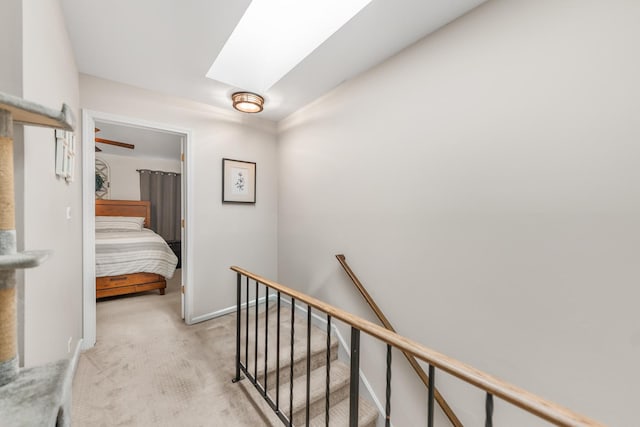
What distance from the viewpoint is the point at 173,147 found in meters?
4.84

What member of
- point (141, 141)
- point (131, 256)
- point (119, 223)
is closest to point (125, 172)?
point (119, 223)

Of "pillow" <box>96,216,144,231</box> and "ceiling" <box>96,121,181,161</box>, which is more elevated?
"ceiling" <box>96,121,181,161</box>

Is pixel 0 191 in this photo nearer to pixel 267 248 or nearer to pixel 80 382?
pixel 80 382

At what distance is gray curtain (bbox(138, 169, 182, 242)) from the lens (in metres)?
5.55

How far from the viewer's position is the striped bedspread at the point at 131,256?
3281 millimetres

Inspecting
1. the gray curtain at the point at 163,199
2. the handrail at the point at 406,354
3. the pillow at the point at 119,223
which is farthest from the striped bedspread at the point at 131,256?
the handrail at the point at 406,354

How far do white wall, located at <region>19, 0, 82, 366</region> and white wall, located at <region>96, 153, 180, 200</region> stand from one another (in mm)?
4153

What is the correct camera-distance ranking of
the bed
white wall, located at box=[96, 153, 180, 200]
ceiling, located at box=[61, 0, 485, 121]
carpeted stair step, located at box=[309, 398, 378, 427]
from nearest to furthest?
ceiling, located at box=[61, 0, 485, 121] → carpeted stair step, located at box=[309, 398, 378, 427] → the bed → white wall, located at box=[96, 153, 180, 200]

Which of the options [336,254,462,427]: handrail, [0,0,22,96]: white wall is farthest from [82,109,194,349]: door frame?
[336,254,462,427]: handrail

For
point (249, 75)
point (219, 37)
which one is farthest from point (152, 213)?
point (219, 37)

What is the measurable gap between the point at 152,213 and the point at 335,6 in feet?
18.1

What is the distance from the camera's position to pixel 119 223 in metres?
4.74

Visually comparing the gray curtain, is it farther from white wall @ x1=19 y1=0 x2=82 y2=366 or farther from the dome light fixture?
white wall @ x1=19 y1=0 x2=82 y2=366

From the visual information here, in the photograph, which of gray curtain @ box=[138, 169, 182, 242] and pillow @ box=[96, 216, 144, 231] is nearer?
pillow @ box=[96, 216, 144, 231]
